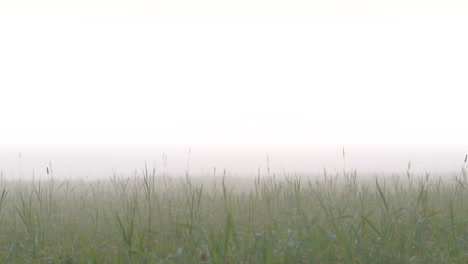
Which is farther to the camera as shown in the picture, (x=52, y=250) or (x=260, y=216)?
(x=260, y=216)

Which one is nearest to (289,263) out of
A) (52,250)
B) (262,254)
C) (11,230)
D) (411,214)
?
(262,254)

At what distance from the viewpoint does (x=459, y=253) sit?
8.92 feet

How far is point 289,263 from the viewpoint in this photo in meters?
2.62

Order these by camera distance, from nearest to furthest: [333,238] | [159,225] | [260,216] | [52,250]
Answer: [333,238] < [52,250] < [159,225] < [260,216]

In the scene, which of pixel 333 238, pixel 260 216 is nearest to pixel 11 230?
pixel 260 216

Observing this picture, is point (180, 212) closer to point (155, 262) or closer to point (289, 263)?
point (155, 262)

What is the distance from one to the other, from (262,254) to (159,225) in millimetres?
1635

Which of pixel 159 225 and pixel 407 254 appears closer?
pixel 407 254

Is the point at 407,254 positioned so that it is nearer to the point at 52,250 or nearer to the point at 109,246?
the point at 109,246

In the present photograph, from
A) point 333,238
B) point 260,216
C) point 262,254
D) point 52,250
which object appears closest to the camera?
point 262,254

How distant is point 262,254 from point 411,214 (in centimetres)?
174

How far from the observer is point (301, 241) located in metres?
2.85

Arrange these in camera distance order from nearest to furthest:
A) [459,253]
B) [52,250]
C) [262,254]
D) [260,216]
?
[262,254] → [459,253] → [52,250] → [260,216]

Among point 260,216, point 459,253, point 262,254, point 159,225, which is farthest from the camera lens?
point 260,216
